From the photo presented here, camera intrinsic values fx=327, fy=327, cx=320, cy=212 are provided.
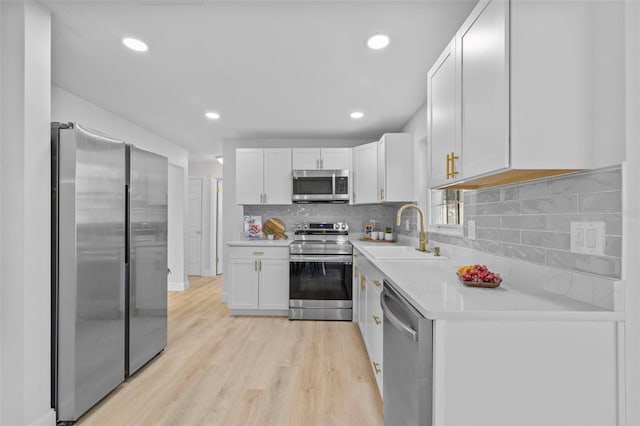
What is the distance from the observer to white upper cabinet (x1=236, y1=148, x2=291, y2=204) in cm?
425

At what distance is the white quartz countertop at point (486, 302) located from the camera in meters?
1.03

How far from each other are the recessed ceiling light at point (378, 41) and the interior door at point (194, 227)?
5026 mm

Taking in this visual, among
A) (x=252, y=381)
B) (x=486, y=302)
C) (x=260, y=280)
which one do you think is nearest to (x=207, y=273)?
(x=260, y=280)

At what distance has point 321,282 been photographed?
372cm

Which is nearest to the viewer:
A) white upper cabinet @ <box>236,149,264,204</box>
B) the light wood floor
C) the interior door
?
the light wood floor

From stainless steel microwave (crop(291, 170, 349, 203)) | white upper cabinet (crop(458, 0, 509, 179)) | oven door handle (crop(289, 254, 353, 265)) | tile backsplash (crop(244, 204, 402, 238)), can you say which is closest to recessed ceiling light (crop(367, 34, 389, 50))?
white upper cabinet (crop(458, 0, 509, 179))

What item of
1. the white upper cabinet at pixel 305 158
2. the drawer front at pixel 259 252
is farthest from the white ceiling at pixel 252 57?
the drawer front at pixel 259 252

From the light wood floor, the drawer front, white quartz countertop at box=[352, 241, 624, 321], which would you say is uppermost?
white quartz countertop at box=[352, 241, 624, 321]

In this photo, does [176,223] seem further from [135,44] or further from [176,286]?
[135,44]

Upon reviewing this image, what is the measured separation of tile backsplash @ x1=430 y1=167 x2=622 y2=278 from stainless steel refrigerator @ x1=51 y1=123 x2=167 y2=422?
231cm

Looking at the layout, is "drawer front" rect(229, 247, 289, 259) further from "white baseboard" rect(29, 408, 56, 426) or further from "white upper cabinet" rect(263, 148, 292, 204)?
"white baseboard" rect(29, 408, 56, 426)

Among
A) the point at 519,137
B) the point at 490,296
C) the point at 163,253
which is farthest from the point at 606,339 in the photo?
the point at 163,253

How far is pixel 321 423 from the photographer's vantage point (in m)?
1.86

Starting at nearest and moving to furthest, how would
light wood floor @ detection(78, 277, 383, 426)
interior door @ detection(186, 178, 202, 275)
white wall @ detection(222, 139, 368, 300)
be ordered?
light wood floor @ detection(78, 277, 383, 426), white wall @ detection(222, 139, 368, 300), interior door @ detection(186, 178, 202, 275)
